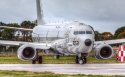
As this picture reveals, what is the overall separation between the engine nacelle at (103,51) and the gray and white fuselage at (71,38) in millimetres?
2075

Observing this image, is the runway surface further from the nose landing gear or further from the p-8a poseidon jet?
the p-8a poseidon jet

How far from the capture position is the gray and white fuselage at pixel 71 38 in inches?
1796

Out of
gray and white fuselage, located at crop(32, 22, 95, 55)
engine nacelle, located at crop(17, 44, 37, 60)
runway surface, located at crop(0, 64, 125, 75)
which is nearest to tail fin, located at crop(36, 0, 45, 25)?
gray and white fuselage, located at crop(32, 22, 95, 55)

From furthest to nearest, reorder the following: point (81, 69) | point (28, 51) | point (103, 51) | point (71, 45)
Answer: point (103, 51), point (28, 51), point (71, 45), point (81, 69)

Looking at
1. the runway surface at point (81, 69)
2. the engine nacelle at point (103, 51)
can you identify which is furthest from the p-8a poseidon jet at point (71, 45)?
the runway surface at point (81, 69)

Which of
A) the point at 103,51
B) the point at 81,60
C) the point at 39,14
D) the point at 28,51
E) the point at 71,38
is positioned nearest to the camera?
the point at 81,60

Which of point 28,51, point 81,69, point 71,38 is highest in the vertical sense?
point 71,38

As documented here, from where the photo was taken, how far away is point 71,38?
4834cm

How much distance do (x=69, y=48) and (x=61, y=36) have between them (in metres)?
3.26

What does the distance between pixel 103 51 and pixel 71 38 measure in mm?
3256

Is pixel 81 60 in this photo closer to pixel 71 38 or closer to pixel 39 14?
pixel 71 38

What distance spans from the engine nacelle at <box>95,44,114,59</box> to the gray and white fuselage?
81.7 inches

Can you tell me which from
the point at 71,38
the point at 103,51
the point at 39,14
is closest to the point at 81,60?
the point at 71,38

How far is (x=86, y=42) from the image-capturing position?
45000 millimetres
